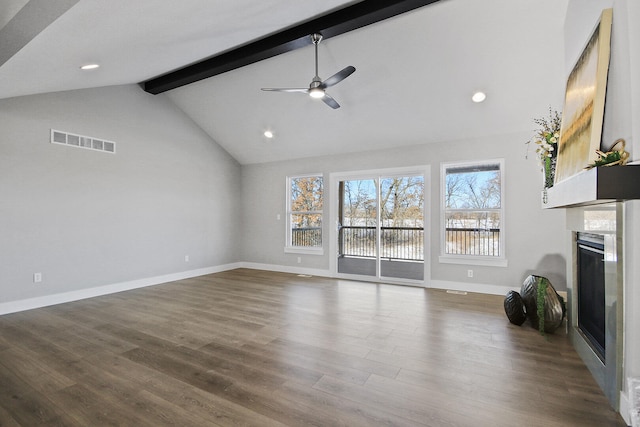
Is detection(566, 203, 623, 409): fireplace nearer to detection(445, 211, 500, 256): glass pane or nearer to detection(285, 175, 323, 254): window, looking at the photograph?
detection(445, 211, 500, 256): glass pane

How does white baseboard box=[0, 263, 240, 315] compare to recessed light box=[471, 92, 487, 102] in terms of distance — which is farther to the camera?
recessed light box=[471, 92, 487, 102]

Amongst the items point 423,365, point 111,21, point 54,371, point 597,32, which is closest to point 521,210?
point 597,32

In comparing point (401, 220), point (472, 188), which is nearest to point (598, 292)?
point (472, 188)

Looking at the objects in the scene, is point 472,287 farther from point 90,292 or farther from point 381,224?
point 90,292

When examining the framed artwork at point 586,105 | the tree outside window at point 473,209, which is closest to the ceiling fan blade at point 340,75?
the framed artwork at point 586,105

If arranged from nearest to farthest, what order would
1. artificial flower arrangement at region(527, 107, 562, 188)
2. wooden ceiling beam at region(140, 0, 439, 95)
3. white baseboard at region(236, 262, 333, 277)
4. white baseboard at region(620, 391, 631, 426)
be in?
white baseboard at region(620, 391, 631, 426), artificial flower arrangement at region(527, 107, 562, 188), wooden ceiling beam at region(140, 0, 439, 95), white baseboard at region(236, 262, 333, 277)

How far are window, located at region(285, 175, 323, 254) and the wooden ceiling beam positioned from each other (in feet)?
9.48

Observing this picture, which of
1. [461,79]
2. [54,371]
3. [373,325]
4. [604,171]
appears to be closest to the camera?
[604,171]

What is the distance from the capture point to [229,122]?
6.25 meters

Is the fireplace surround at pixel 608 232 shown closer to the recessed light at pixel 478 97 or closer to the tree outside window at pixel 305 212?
the recessed light at pixel 478 97

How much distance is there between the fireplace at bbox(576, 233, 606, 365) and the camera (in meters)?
2.35

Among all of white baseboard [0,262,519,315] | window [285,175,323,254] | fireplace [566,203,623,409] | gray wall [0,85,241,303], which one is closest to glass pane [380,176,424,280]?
white baseboard [0,262,519,315]

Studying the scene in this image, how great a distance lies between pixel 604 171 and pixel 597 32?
1248 mm

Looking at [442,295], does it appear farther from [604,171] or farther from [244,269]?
[244,269]
